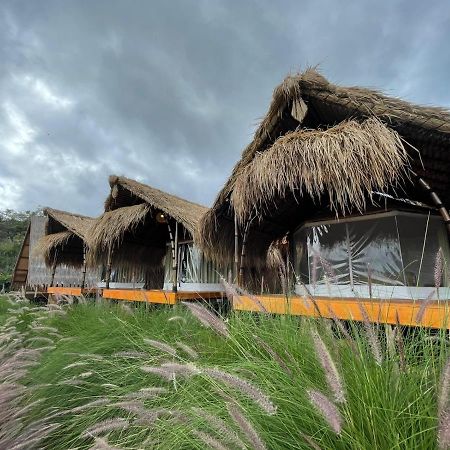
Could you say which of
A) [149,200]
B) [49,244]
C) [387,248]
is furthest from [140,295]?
[49,244]

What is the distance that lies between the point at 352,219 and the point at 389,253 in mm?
810

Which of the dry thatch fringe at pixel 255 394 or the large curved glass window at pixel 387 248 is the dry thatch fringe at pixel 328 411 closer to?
the dry thatch fringe at pixel 255 394

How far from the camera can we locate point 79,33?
9789mm

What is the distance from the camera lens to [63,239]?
12.6 meters

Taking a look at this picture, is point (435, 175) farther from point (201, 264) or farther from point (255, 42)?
point (255, 42)

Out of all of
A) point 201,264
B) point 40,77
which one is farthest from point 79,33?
point 201,264

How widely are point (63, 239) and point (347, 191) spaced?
38.6 feet

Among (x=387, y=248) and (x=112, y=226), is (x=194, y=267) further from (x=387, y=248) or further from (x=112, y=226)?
(x=387, y=248)

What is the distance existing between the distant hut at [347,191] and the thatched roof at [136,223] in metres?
2.24

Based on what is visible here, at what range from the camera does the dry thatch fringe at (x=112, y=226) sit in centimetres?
833

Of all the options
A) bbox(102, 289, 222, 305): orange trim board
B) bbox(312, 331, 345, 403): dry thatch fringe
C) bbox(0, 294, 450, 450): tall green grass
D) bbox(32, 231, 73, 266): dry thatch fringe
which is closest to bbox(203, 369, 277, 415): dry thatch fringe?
bbox(0, 294, 450, 450): tall green grass

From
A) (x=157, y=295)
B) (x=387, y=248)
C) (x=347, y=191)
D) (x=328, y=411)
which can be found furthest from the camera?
(x=157, y=295)

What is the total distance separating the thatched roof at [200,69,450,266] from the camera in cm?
360

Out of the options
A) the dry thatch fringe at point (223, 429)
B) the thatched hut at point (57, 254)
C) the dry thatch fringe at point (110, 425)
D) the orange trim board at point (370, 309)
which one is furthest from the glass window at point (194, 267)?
the dry thatch fringe at point (223, 429)
